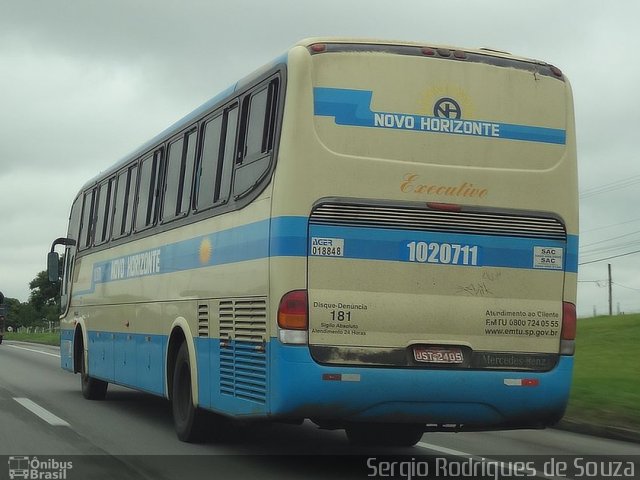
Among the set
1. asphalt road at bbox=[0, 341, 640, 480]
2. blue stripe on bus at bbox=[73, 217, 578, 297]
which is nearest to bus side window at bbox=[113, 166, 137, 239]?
asphalt road at bbox=[0, 341, 640, 480]

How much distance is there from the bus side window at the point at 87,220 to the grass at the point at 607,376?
801cm

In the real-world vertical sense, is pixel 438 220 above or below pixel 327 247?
above

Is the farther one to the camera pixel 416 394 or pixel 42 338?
pixel 42 338

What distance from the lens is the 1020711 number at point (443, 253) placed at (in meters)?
9.16

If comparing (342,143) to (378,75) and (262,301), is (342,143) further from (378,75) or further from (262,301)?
(262,301)

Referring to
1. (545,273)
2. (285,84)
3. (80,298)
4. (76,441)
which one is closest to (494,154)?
(545,273)

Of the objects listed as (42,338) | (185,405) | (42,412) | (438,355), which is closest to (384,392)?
(438,355)

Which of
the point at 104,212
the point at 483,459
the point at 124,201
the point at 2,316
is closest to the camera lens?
the point at 483,459

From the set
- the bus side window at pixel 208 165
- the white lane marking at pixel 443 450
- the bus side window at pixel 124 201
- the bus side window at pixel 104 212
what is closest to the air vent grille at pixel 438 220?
the bus side window at pixel 208 165

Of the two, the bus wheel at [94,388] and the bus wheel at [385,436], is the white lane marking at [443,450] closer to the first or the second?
the bus wheel at [385,436]

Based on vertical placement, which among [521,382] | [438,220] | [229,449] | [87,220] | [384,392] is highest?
[87,220]

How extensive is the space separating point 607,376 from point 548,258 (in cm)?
1099

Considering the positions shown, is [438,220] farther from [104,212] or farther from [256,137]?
[104,212]

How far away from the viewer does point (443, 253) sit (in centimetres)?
924
